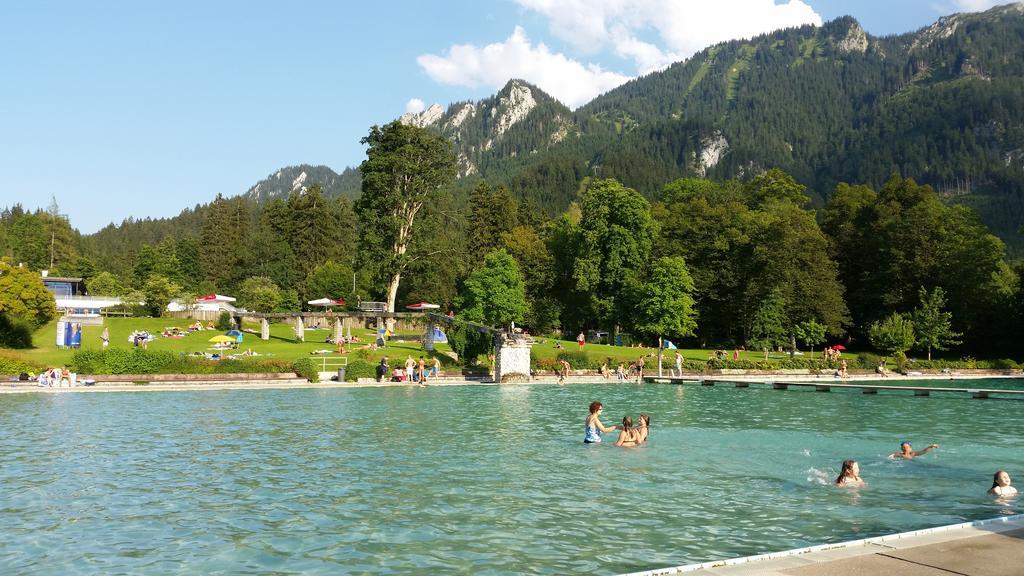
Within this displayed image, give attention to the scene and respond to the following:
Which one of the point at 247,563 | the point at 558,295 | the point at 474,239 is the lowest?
the point at 247,563

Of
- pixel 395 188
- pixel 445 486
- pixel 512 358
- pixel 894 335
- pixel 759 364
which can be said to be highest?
pixel 395 188

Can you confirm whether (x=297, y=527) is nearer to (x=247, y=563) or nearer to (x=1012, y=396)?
(x=247, y=563)

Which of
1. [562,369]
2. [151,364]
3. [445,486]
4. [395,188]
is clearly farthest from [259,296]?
[445,486]

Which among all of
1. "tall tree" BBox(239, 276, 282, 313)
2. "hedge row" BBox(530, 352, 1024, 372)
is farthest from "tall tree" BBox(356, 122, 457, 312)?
"tall tree" BBox(239, 276, 282, 313)

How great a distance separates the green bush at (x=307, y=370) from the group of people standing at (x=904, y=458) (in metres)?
30.8

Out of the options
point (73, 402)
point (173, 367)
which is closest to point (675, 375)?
point (173, 367)

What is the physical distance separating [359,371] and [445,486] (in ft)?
91.9

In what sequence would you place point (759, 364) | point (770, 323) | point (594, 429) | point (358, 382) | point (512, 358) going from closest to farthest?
point (594, 429)
point (358, 382)
point (512, 358)
point (759, 364)
point (770, 323)

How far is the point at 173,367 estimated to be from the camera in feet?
135

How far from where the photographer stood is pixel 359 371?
143 feet

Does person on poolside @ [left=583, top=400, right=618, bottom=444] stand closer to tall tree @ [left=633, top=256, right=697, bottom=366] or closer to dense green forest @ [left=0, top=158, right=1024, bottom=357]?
tall tree @ [left=633, top=256, right=697, bottom=366]

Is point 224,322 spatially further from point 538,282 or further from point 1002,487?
point 1002,487

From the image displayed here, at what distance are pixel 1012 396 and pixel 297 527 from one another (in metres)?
42.8

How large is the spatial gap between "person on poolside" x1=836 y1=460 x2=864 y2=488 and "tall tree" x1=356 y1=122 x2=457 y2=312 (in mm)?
53805
